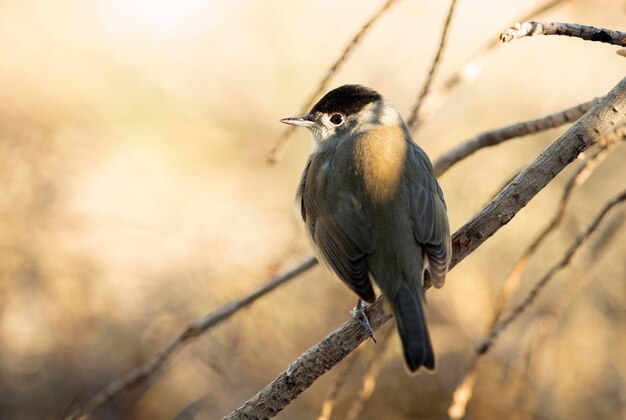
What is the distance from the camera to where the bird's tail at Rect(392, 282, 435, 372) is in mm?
2777

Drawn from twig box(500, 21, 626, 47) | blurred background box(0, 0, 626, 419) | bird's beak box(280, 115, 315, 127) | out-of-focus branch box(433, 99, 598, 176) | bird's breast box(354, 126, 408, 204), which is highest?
twig box(500, 21, 626, 47)

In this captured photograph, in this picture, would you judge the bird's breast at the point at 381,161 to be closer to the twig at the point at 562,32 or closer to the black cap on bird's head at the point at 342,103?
the black cap on bird's head at the point at 342,103

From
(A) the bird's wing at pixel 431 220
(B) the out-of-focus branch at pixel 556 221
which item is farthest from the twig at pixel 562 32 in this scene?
(A) the bird's wing at pixel 431 220

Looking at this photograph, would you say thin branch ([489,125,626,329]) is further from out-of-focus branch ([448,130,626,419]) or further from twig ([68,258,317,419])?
twig ([68,258,317,419])

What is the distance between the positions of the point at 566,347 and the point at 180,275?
8.15ft

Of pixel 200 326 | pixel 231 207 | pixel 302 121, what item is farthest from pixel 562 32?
pixel 231 207

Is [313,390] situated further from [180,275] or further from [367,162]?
[367,162]

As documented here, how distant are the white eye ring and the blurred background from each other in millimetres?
751

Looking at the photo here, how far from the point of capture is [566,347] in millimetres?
5199

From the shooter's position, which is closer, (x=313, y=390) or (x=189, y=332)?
(x=189, y=332)

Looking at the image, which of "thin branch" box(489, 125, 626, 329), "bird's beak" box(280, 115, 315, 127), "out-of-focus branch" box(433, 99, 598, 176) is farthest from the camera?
"bird's beak" box(280, 115, 315, 127)

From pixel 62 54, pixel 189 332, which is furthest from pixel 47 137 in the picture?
pixel 189 332

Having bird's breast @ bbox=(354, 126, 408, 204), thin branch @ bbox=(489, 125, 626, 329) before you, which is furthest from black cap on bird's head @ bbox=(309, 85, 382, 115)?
thin branch @ bbox=(489, 125, 626, 329)

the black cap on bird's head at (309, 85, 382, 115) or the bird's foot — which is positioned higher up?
the black cap on bird's head at (309, 85, 382, 115)
